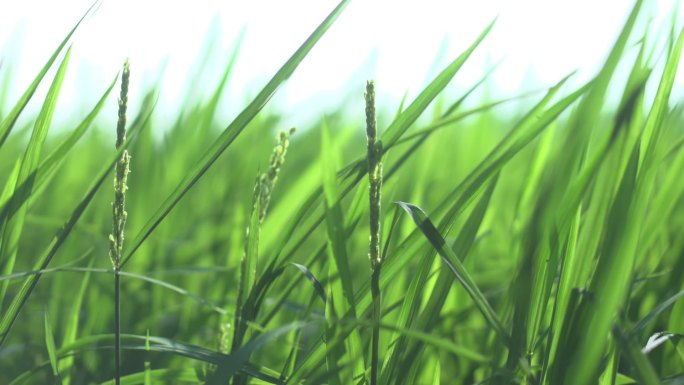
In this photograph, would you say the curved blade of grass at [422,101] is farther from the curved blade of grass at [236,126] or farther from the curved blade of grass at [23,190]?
the curved blade of grass at [23,190]

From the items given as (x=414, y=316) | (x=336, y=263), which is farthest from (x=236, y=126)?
(x=414, y=316)

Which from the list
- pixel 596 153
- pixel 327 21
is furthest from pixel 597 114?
pixel 327 21

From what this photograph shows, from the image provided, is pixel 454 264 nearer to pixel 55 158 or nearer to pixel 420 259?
pixel 420 259

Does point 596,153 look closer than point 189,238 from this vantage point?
Yes

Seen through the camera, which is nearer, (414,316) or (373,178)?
(373,178)

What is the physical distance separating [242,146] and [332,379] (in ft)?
4.41

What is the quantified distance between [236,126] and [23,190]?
0.96 ft

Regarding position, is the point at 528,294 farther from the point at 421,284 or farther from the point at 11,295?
the point at 11,295

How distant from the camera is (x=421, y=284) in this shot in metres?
0.78

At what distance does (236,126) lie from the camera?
766 millimetres

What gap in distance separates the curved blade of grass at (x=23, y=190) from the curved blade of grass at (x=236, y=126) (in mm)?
195

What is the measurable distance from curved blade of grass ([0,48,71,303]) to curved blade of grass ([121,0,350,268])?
195 mm

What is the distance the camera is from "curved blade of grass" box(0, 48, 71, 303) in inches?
35.1

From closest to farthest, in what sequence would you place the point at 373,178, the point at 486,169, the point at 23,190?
the point at 373,178
the point at 486,169
the point at 23,190
